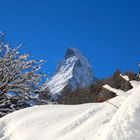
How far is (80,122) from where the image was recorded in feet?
7.32

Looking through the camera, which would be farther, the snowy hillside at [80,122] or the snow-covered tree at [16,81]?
the snow-covered tree at [16,81]

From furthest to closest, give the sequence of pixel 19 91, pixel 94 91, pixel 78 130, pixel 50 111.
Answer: pixel 94 91 → pixel 19 91 → pixel 50 111 → pixel 78 130

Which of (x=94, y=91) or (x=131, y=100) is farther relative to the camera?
(x=94, y=91)

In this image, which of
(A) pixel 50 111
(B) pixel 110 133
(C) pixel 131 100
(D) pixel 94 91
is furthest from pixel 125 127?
(D) pixel 94 91

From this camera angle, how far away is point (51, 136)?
223cm

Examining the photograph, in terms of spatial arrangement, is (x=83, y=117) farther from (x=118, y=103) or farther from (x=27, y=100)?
(x=27, y=100)

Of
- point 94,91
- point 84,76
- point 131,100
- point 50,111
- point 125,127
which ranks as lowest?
point 125,127

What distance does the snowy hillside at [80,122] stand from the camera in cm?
160

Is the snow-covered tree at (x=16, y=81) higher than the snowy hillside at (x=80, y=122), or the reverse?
the snow-covered tree at (x=16, y=81)

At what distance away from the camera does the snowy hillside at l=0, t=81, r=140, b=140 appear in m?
1.60

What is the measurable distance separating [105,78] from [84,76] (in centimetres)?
10947

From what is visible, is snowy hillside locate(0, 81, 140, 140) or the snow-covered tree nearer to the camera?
snowy hillside locate(0, 81, 140, 140)

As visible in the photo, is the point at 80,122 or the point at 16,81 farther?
the point at 16,81

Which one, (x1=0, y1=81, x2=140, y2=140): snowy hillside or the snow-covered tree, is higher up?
the snow-covered tree
